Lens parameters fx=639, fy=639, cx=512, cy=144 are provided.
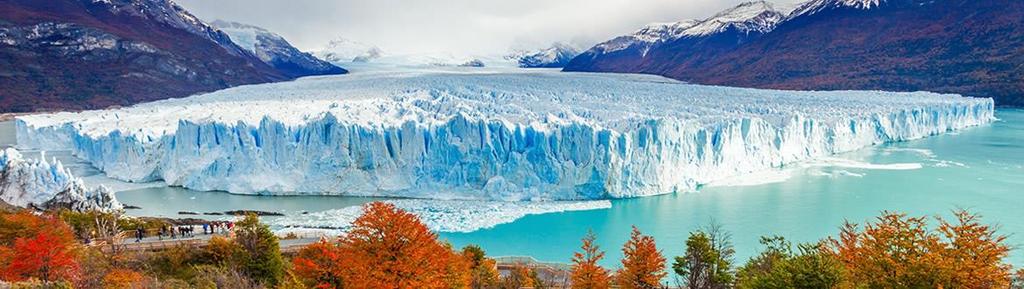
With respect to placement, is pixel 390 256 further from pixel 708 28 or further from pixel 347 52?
pixel 347 52

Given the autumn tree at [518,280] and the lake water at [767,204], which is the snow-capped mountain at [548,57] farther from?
the autumn tree at [518,280]

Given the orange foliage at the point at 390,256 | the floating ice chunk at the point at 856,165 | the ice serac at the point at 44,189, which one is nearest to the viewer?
the orange foliage at the point at 390,256

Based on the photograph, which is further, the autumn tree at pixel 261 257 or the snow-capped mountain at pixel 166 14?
the snow-capped mountain at pixel 166 14

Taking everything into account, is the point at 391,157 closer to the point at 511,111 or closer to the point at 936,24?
the point at 511,111

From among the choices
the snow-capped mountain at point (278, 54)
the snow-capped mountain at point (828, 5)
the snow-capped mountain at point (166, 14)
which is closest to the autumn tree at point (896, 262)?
the snow-capped mountain at point (828, 5)

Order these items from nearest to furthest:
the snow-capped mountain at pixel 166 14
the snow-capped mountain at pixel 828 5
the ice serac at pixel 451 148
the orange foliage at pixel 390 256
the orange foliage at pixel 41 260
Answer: the orange foliage at pixel 390 256, the orange foliage at pixel 41 260, the ice serac at pixel 451 148, the snow-capped mountain at pixel 166 14, the snow-capped mountain at pixel 828 5

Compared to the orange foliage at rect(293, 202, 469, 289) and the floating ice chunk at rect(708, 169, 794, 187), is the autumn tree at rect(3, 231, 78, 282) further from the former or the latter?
the floating ice chunk at rect(708, 169, 794, 187)

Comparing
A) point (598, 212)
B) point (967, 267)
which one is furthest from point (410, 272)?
point (598, 212)
